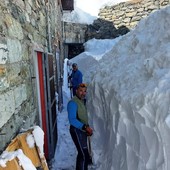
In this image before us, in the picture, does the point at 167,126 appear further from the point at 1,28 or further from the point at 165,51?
the point at 1,28

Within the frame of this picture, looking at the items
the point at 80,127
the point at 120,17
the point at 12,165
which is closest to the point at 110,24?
the point at 120,17

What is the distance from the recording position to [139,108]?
104 inches

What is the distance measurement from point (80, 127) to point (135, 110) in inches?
43.2

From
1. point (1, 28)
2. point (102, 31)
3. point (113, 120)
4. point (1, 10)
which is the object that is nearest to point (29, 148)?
point (1, 28)

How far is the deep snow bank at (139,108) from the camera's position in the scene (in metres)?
2.28

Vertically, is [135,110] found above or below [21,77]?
below

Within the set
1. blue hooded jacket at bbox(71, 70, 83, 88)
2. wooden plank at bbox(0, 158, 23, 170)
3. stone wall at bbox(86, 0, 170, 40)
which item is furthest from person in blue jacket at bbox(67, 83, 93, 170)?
stone wall at bbox(86, 0, 170, 40)

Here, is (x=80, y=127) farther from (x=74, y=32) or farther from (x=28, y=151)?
(x=74, y=32)

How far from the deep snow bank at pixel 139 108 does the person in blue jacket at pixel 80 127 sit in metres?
0.36

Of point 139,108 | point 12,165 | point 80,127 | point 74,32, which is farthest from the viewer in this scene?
point 74,32

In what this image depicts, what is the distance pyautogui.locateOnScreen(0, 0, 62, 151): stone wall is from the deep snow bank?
114cm

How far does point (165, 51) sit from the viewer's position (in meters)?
2.96

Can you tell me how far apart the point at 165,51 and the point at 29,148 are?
5.91 feet

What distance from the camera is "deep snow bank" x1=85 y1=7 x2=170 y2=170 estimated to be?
7.47 ft
